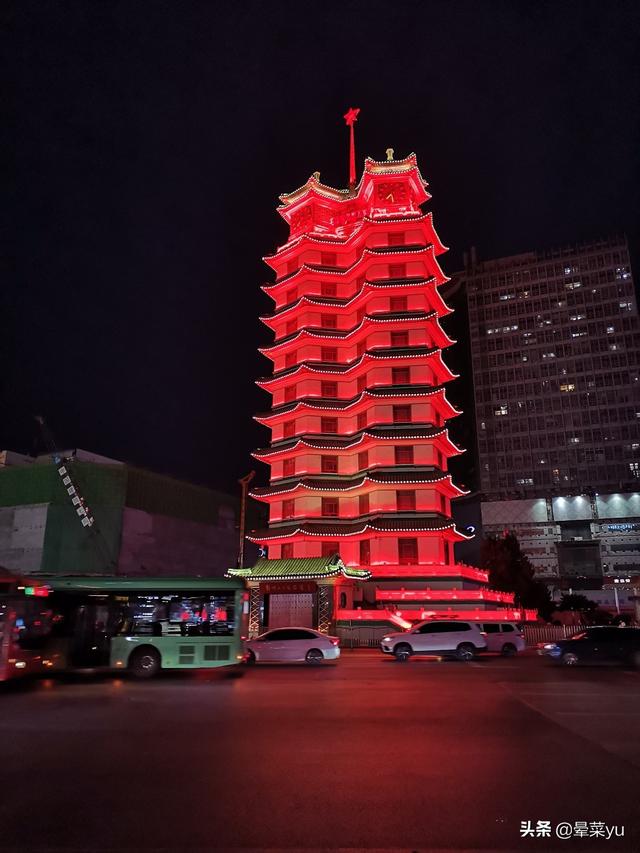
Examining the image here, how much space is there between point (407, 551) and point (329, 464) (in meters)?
9.52

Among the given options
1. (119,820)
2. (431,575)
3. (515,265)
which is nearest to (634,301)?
(515,265)

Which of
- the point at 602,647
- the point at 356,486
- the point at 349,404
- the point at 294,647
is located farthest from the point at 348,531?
the point at 602,647

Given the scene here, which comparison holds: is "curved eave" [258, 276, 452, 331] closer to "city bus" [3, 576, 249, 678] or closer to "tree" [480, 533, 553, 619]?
"tree" [480, 533, 553, 619]

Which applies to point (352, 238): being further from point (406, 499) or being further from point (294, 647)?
point (294, 647)

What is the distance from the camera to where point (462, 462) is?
10688 centimetres

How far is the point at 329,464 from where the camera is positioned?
48281 millimetres

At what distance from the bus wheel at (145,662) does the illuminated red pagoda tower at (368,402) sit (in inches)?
812

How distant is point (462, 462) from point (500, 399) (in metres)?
15.0

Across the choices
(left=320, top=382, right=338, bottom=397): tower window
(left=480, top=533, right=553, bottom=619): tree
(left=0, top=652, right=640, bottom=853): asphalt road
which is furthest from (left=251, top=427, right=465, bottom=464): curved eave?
(left=0, top=652, right=640, bottom=853): asphalt road

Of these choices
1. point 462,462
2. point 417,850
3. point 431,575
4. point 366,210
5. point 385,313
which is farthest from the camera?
point 462,462

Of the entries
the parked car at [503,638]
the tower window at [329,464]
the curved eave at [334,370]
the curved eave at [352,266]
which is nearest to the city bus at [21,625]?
the parked car at [503,638]

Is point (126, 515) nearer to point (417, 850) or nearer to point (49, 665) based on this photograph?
point (49, 665)

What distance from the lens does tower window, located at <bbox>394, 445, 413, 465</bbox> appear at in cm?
4547

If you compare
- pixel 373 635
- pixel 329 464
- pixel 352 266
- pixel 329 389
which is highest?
pixel 352 266
